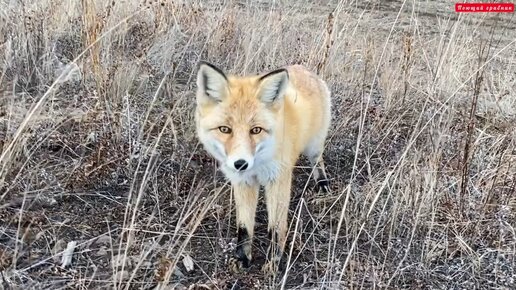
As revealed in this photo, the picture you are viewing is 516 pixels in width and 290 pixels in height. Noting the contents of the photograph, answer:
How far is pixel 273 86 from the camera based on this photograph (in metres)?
2.83

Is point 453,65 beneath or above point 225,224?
above

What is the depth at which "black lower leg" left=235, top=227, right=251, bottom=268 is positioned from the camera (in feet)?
10.2

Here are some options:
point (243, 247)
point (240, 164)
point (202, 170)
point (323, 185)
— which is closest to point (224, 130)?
point (240, 164)

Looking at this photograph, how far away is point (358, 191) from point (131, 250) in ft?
4.81

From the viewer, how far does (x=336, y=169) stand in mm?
4051

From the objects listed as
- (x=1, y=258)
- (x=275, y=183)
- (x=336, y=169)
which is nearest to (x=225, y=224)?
(x=275, y=183)

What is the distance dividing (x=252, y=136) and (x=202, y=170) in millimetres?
1029

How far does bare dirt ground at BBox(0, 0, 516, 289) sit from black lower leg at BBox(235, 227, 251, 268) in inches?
4.2

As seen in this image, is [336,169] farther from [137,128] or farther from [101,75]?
[101,75]

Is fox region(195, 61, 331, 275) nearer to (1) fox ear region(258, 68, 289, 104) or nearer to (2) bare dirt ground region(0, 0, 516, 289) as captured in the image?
(1) fox ear region(258, 68, 289, 104)

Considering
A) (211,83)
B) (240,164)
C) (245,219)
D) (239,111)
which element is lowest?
(245,219)

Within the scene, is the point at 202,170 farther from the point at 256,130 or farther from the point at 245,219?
the point at 256,130

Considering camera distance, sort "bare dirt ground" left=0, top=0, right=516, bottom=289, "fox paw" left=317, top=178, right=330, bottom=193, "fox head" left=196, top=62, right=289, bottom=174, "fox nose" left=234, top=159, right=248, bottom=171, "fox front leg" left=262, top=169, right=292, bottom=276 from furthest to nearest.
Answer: "fox paw" left=317, top=178, right=330, bottom=193, "fox front leg" left=262, top=169, right=292, bottom=276, "bare dirt ground" left=0, top=0, right=516, bottom=289, "fox head" left=196, top=62, right=289, bottom=174, "fox nose" left=234, top=159, right=248, bottom=171

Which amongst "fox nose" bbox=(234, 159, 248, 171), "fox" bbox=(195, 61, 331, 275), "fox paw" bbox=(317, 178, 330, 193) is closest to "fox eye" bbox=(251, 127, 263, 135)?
"fox" bbox=(195, 61, 331, 275)
